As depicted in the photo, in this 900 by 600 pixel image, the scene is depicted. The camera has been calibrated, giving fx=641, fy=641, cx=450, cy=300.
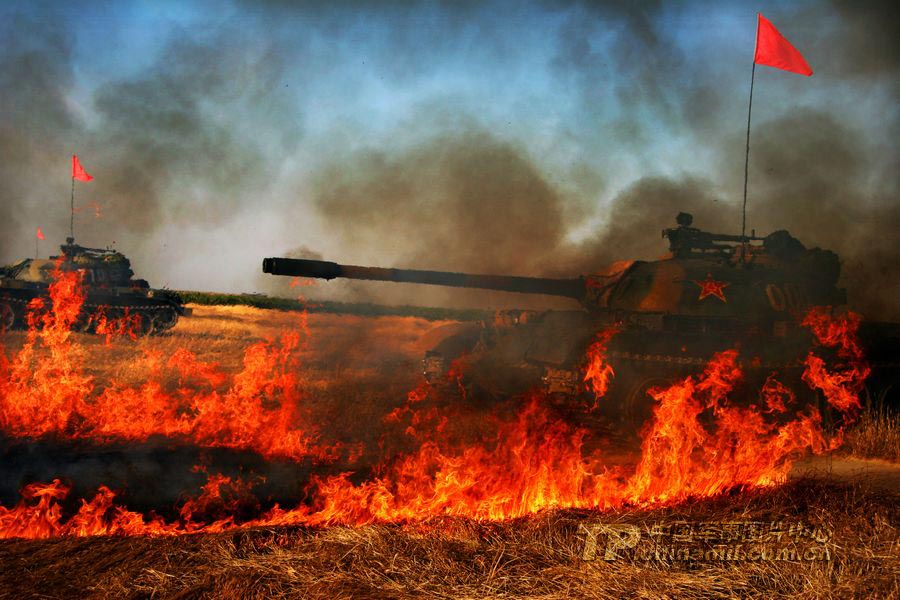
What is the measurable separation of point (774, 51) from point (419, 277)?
6.88 m

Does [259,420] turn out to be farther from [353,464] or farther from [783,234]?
[783,234]

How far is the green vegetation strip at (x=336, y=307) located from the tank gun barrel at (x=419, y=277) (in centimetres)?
2063

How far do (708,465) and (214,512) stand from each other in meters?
5.58

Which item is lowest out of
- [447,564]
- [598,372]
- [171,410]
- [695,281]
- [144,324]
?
[447,564]

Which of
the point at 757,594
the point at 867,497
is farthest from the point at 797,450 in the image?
the point at 757,594

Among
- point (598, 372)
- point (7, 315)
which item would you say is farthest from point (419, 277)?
point (7, 315)

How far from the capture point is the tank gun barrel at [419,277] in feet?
31.0

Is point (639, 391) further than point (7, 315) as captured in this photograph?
No

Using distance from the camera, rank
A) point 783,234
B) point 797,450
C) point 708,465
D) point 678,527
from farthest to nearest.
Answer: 1. point 783,234
2. point 797,450
3. point 708,465
4. point 678,527

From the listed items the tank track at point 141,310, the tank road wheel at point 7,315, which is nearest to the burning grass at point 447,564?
the tank track at point 141,310

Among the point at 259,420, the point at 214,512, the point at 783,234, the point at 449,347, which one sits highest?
the point at 783,234

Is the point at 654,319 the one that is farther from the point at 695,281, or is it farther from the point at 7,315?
the point at 7,315

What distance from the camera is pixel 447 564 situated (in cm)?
438

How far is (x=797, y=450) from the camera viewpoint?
341 inches
